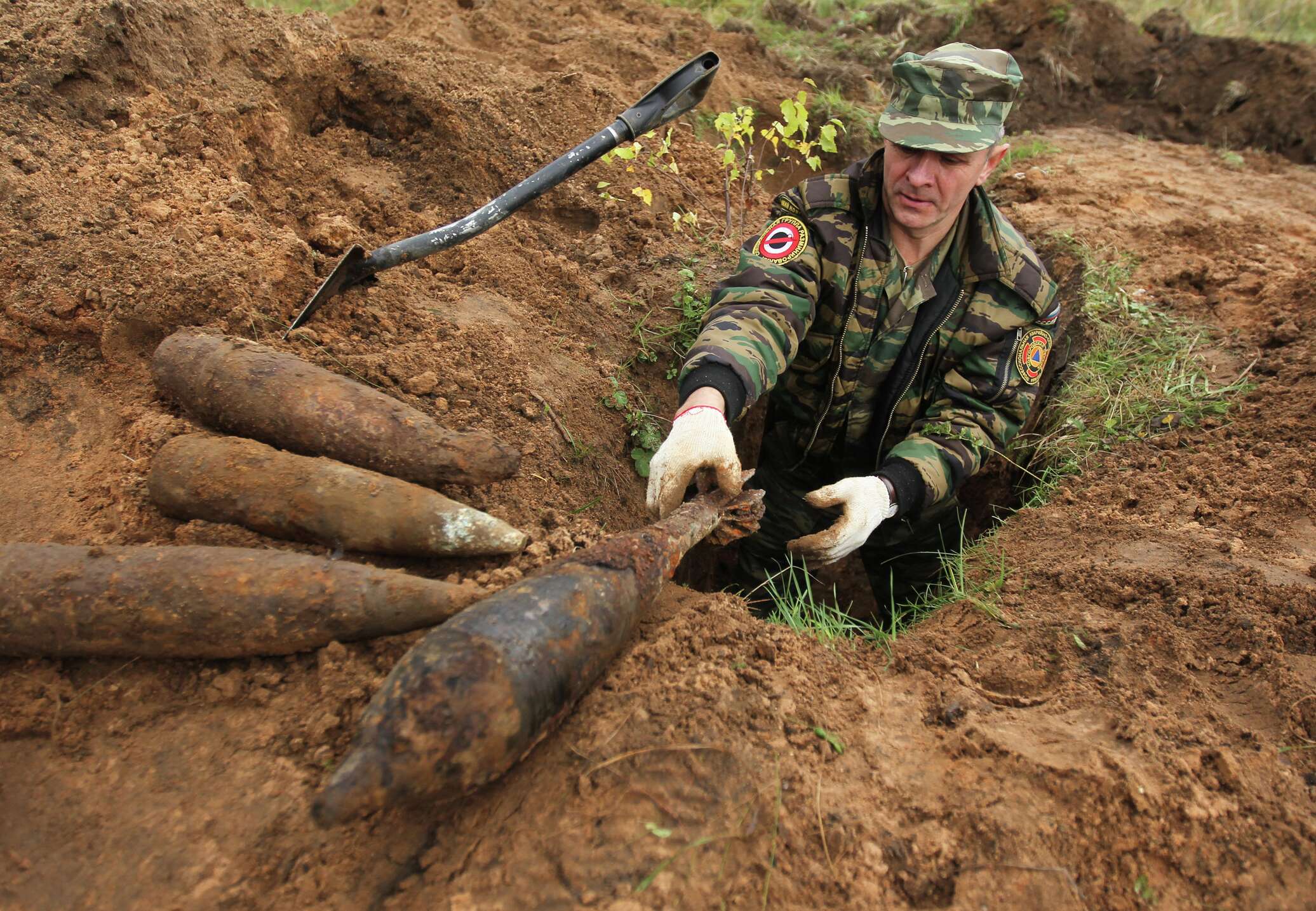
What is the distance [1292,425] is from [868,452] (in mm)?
1447

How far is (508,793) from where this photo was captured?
4.58 ft

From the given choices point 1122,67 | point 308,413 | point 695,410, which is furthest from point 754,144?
point 308,413

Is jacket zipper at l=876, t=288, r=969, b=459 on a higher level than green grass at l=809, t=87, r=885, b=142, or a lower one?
lower

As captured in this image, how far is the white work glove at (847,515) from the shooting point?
241cm

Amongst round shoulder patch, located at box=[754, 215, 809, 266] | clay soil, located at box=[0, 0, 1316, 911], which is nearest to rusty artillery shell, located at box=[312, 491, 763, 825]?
clay soil, located at box=[0, 0, 1316, 911]

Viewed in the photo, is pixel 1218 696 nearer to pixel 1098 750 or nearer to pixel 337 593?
pixel 1098 750

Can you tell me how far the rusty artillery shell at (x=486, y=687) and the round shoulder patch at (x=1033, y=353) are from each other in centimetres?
197

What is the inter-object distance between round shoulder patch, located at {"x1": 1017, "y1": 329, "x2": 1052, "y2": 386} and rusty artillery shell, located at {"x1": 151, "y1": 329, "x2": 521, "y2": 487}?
2011 mm

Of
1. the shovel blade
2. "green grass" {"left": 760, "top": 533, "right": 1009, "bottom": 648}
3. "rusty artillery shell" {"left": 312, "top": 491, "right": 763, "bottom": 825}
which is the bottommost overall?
"green grass" {"left": 760, "top": 533, "right": 1009, "bottom": 648}

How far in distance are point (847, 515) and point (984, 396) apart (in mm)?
855

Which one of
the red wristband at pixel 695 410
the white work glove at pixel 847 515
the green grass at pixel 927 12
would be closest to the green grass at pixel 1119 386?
the white work glove at pixel 847 515

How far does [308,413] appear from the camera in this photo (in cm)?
186

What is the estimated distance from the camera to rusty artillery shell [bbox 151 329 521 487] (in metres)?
1.86

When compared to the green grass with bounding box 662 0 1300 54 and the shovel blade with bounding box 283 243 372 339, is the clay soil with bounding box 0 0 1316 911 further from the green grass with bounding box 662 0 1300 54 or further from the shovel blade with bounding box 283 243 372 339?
the green grass with bounding box 662 0 1300 54
